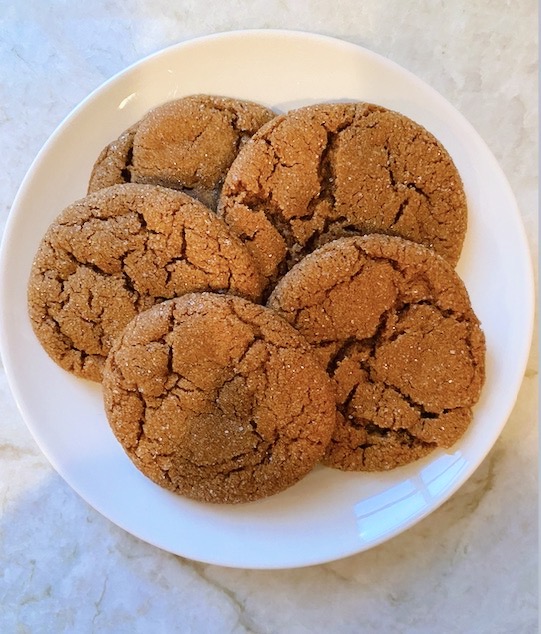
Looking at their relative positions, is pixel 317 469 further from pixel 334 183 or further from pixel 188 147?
pixel 188 147

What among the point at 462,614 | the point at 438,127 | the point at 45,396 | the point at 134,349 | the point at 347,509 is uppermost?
the point at 438,127

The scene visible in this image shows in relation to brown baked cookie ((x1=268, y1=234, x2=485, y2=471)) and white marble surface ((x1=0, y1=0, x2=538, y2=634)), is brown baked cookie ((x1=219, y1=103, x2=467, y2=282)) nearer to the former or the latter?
brown baked cookie ((x1=268, y1=234, x2=485, y2=471))

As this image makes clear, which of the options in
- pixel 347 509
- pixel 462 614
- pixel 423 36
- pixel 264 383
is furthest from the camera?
pixel 423 36

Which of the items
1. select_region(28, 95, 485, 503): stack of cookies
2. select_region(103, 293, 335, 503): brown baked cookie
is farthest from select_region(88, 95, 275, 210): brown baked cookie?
select_region(103, 293, 335, 503): brown baked cookie

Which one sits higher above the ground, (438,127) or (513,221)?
(438,127)

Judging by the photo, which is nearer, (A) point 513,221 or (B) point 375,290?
(B) point 375,290

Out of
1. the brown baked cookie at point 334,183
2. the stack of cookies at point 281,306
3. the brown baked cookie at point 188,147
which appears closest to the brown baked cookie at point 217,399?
the stack of cookies at point 281,306

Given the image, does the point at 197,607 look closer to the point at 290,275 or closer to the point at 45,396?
the point at 45,396

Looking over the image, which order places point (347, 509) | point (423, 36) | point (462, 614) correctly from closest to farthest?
point (347, 509) < point (462, 614) < point (423, 36)

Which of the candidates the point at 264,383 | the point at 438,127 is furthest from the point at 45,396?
the point at 438,127
